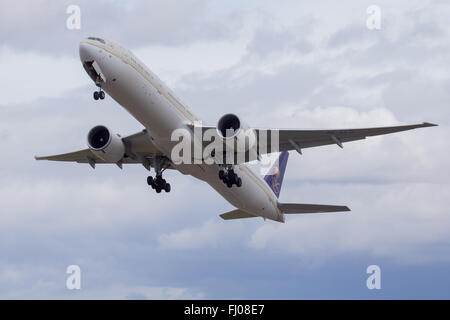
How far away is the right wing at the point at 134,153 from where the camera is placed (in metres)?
37.1

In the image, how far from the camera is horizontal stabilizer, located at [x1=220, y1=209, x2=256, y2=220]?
44.1 meters

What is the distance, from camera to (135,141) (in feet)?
122

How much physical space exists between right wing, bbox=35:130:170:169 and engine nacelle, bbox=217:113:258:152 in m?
3.92

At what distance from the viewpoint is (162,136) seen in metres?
33.7

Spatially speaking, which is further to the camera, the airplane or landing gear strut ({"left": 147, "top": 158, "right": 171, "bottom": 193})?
landing gear strut ({"left": 147, "top": 158, "right": 171, "bottom": 193})

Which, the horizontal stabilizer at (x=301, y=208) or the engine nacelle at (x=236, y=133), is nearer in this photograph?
the engine nacelle at (x=236, y=133)

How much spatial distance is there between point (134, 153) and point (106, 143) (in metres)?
2.10

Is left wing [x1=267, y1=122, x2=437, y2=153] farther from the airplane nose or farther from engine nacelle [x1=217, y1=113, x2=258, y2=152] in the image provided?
the airplane nose

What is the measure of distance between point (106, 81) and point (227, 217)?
51.6 ft

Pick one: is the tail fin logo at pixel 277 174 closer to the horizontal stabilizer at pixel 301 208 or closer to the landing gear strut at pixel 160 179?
the horizontal stabilizer at pixel 301 208

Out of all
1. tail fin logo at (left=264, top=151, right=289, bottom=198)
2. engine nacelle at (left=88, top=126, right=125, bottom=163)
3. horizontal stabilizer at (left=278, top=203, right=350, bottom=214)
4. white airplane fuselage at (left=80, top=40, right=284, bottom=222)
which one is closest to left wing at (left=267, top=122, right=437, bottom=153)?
white airplane fuselage at (left=80, top=40, right=284, bottom=222)

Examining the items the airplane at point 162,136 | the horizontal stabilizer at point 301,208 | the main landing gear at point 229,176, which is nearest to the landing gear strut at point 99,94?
the airplane at point 162,136

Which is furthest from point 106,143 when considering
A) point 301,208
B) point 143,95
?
point 301,208
